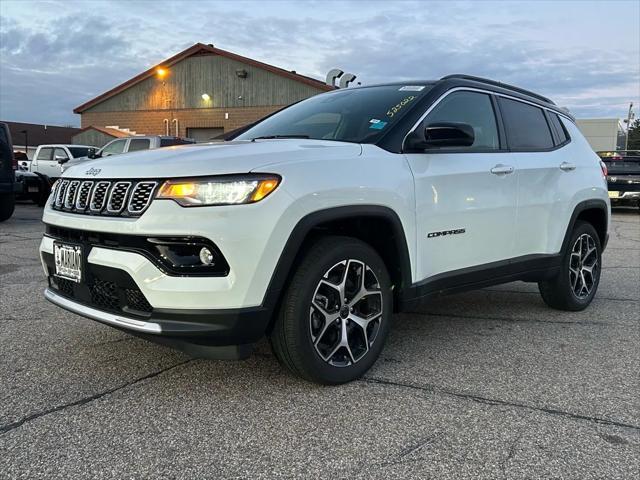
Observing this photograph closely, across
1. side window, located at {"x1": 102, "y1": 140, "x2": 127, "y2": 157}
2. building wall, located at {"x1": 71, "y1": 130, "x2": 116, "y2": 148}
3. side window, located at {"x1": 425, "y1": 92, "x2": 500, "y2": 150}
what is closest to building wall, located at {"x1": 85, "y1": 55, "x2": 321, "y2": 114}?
building wall, located at {"x1": 71, "y1": 130, "x2": 116, "y2": 148}

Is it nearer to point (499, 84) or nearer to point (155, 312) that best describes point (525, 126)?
point (499, 84)

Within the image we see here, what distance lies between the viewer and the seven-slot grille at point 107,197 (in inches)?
110

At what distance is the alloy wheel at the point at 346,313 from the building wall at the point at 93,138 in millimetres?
30509

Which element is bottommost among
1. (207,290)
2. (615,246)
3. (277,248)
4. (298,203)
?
(615,246)

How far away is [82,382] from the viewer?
3.21 meters

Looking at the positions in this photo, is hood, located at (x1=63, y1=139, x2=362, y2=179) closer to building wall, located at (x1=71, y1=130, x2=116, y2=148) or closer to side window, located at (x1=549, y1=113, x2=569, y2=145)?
side window, located at (x1=549, y1=113, x2=569, y2=145)

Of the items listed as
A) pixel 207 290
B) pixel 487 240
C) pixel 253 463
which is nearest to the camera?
pixel 253 463

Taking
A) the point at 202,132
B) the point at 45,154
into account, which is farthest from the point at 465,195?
the point at 202,132

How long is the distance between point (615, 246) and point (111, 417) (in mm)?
9106

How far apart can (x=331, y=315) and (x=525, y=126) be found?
2.57 m

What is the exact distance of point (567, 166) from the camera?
4855 mm

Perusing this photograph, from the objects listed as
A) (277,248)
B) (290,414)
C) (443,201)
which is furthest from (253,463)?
(443,201)

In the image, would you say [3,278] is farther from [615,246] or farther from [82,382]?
[615,246]

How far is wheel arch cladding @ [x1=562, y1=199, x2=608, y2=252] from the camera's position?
4.88 meters
